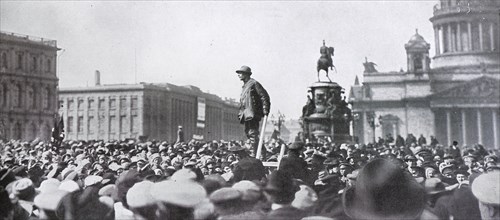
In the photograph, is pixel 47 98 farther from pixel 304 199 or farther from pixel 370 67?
pixel 304 199

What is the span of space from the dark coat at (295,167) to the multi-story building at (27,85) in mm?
42279

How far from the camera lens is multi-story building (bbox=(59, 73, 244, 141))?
263 ft

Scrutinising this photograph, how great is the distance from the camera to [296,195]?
5.10 m

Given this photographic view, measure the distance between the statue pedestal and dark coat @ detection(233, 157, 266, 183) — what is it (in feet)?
83.7

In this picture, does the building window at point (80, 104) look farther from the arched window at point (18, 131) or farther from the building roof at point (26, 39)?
the arched window at point (18, 131)

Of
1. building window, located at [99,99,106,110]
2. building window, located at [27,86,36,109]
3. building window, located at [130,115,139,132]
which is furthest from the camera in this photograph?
building window, located at [99,99,106,110]

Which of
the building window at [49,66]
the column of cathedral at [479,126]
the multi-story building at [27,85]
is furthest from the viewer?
the column of cathedral at [479,126]

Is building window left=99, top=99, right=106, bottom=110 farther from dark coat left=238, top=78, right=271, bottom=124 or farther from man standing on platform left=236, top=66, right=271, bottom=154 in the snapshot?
dark coat left=238, top=78, right=271, bottom=124

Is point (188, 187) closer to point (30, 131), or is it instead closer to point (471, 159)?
point (471, 159)

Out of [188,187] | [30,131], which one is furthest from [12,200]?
[30,131]

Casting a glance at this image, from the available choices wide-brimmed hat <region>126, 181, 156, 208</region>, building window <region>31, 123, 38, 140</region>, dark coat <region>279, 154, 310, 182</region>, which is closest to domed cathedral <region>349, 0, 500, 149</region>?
building window <region>31, 123, 38, 140</region>

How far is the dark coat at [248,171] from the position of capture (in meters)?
6.33

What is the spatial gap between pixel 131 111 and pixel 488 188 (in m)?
78.6

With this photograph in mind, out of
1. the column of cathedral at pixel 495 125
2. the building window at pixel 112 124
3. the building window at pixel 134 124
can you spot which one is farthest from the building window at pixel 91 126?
the column of cathedral at pixel 495 125
